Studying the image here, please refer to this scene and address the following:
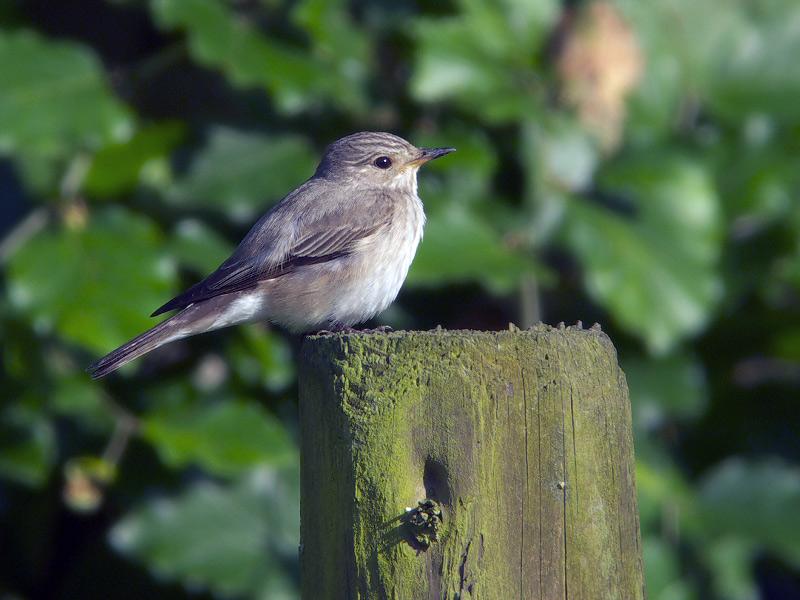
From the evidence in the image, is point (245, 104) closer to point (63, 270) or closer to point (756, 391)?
point (63, 270)

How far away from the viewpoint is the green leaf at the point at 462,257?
543 centimetres

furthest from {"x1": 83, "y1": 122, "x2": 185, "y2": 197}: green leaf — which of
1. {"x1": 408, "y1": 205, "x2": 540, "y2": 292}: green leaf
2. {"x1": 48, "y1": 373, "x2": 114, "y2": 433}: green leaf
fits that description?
{"x1": 408, "y1": 205, "x2": 540, "y2": 292}: green leaf

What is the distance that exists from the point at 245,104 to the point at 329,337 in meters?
3.33

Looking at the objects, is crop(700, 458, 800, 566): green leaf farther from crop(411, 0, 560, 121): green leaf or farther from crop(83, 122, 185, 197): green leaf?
crop(83, 122, 185, 197): green leaf

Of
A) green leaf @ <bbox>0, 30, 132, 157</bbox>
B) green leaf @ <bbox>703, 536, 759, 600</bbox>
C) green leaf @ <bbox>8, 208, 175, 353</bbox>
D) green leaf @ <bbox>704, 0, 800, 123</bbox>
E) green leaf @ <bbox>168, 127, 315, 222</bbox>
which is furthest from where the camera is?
green leaf @ <bbox>704, 0, 800, 123</bbox>

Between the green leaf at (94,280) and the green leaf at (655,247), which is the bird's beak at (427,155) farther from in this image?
the green leaf at (94,280)

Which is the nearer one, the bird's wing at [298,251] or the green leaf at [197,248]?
the bird's wing at [298,251]

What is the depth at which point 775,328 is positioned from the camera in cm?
667

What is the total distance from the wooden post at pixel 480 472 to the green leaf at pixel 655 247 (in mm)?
2906

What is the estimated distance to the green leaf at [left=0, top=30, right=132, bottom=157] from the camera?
522 cm

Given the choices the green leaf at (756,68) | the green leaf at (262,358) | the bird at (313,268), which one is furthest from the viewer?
the green leaf at (756,68)

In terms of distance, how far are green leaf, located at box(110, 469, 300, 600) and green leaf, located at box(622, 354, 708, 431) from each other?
193cm

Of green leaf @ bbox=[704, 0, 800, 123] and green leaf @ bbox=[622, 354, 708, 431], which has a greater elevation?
green leaf @ bbox=[704, 0, 800, 123]

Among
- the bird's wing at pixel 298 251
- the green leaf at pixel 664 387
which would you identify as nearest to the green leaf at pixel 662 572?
the green leaf at pixel 664 387
